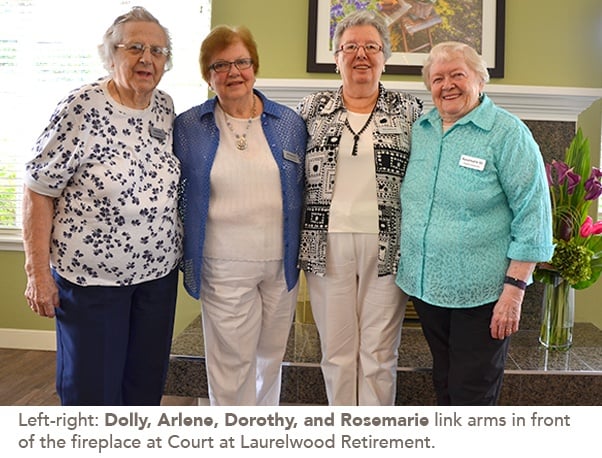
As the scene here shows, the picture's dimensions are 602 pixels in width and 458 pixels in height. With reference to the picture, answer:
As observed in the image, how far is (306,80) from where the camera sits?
295 centimetres

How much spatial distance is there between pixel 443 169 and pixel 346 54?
51 centimetres

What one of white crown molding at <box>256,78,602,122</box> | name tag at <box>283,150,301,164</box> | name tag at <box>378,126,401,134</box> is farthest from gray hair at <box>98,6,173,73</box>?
white crown molding at <box>256,78,602,122</box>

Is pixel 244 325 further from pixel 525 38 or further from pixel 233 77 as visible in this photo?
pixel 525 38

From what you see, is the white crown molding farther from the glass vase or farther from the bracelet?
the bracelet

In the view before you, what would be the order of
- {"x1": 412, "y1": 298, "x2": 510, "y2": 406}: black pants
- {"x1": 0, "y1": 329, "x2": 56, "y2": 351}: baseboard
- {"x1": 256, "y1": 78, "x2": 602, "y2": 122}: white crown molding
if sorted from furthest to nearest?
1. {"x1": 0, "y1": 329, "x2": 56, "y2": 351}: baseboard
2. {"x1": 256, "y1": 78, "x2": 602, "y2": 122}: white crown molding
3. {"x1": 412, "y1": 298, "x2": 510, "y2": 406}: black pants

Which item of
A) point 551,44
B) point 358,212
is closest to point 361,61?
point 358,212

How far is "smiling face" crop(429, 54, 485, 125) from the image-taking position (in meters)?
1.69

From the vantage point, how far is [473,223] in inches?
64.7

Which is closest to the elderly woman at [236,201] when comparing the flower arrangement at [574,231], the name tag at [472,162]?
the name tag at [472,162]

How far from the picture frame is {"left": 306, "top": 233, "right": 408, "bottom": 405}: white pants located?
5.12 feet

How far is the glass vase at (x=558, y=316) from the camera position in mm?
2602

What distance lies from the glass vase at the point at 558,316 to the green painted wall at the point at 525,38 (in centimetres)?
116

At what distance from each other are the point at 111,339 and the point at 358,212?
0.82 meters
